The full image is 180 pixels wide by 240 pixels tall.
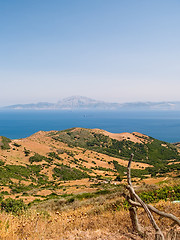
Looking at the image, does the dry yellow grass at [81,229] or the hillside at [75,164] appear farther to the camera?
the hillside at [75,164]

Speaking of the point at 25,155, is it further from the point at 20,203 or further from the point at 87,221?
the point at 87,221

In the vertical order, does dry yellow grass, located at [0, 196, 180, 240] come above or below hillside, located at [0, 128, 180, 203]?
above

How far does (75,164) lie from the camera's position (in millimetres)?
56750

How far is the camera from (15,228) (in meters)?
4.05

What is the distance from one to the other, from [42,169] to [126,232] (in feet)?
144

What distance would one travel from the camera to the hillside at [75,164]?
2644 cm

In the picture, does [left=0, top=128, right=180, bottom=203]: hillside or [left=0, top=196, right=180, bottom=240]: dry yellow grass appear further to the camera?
[left=0, top=128, right=180, bottom=203]: hillside

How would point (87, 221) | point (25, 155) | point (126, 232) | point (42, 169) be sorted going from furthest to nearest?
point (25, 155)
point (42, 169)
point (87, 221)
point (126, 232)

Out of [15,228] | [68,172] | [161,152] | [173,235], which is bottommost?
[161,152]

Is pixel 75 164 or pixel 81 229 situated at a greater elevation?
pixel 81 229

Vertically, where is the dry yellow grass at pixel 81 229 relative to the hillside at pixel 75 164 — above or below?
above

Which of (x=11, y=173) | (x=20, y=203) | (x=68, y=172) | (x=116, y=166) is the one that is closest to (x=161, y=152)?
(x=116, y=166)

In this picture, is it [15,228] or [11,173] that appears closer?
[15,228]

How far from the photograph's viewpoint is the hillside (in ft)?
86.7
